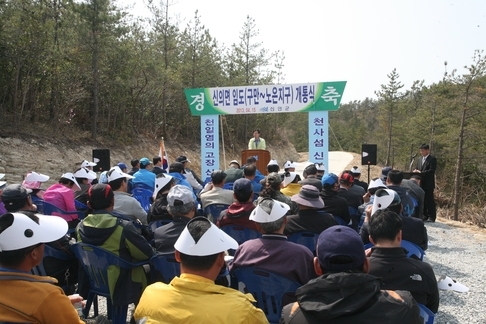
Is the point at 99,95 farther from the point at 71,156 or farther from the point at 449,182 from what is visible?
the point at 449,182

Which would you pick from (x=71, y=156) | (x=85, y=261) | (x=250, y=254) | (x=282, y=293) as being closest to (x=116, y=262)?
(x=85, y=261)

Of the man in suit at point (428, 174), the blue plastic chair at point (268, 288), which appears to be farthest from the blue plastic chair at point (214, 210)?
the man in suit at point (428, 174)

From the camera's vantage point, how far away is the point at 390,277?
238 cm

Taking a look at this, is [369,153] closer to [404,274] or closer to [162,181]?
[162,181]

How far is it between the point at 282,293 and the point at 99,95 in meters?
16.6

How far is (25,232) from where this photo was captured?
1900 millimetres

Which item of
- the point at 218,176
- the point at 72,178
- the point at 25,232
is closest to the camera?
the point at 25,232

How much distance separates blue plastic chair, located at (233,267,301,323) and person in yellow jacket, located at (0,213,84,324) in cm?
120

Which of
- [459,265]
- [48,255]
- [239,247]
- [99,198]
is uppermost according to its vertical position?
[99,198]

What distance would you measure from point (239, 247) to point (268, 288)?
0.34m

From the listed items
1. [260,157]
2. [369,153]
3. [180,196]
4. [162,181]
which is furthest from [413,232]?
[260,157]

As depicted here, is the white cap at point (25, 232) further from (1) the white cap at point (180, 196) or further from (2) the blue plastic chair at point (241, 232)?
(2) the blue plastic chair at point (241, 232)

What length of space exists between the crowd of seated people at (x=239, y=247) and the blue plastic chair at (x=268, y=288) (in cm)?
4

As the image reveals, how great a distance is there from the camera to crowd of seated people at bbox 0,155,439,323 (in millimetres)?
1727
